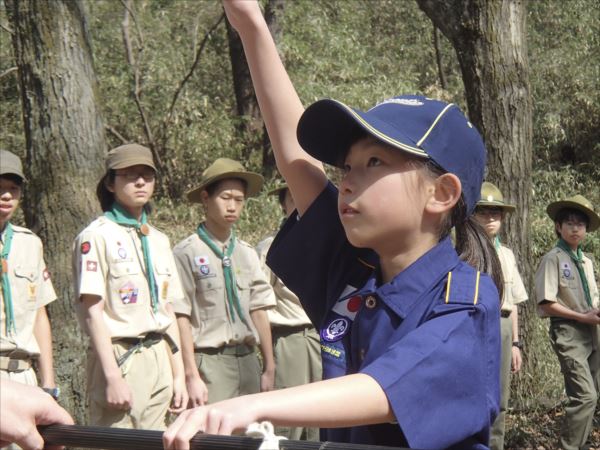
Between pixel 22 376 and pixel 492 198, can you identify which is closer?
pixel 22 376

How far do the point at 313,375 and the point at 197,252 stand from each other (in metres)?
1.55

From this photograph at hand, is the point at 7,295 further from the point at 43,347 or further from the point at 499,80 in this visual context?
the point at 499,80

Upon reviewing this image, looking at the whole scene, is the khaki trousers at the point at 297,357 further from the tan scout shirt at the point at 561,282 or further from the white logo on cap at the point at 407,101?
the white logo on cap at the point at 407,101

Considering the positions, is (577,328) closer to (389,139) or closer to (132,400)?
(132,400)

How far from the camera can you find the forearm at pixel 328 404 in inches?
60.8

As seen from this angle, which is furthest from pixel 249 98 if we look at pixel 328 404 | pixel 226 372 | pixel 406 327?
pixel 328 404

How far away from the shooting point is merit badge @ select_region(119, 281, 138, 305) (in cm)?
538

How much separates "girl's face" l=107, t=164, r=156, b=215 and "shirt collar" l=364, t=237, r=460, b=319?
3.68 meters

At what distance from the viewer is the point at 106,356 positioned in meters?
5.11

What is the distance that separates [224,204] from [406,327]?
445 centimetres

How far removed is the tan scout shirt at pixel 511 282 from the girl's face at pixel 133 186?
3.52 metres

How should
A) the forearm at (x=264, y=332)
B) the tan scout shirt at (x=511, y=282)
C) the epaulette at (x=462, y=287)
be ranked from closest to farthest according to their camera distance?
the epaulette at (x=462, y=287)
the forearm at (x=264, y=332)
the tan scout shirt at (x=511, y=282)

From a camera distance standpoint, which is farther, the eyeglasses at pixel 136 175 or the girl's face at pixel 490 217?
the girl's face at pixel 490 217

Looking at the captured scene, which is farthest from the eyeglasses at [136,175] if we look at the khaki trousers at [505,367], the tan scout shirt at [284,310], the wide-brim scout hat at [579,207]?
the wide-brim scout hat at [579,207]
